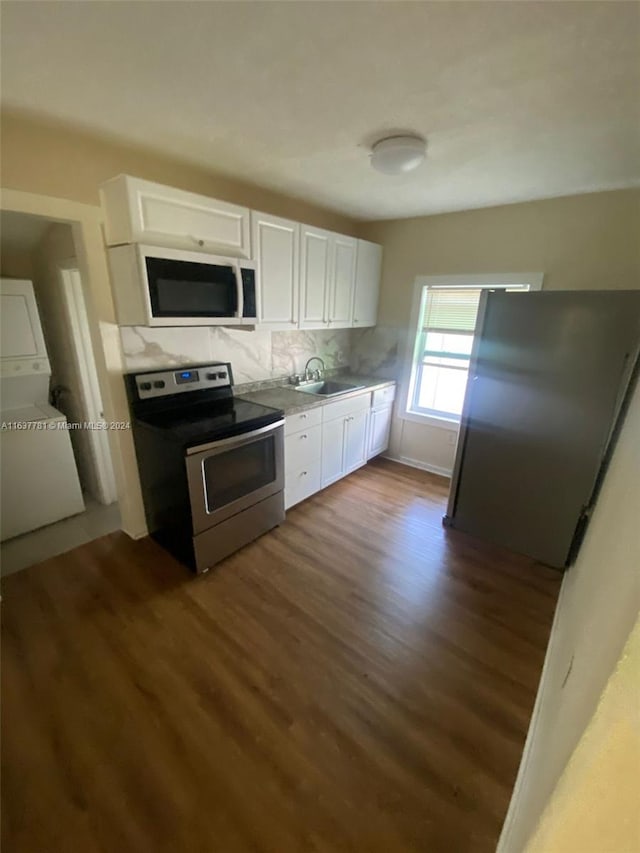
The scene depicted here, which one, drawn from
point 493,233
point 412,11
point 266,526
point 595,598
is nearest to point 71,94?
point 412,11

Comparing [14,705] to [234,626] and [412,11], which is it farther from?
[412,11]

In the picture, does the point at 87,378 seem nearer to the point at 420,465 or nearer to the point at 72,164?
the point at 72,164

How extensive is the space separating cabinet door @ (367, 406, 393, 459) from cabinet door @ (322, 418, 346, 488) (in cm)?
50

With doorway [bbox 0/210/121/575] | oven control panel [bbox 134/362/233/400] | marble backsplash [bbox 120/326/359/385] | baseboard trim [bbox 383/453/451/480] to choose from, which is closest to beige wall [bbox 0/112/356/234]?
doorway [bbox 0/210/121/575]

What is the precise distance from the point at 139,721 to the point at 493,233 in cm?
389

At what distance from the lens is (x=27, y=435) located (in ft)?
7.87

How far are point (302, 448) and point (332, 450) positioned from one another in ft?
1.41

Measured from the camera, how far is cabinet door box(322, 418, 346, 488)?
9.89 feet

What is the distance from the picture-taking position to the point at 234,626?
1.87 metres

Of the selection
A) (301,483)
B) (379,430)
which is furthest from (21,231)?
(379,430)

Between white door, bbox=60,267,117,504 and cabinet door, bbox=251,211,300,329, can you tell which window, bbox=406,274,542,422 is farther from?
white door, bbox=60,267,117,504

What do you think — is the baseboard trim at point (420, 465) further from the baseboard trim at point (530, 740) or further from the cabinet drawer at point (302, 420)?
the baseboard trim at point (530, 740)

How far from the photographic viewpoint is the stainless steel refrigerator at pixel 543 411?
1965mm

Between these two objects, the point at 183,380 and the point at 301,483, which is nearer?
the point at 183,380
